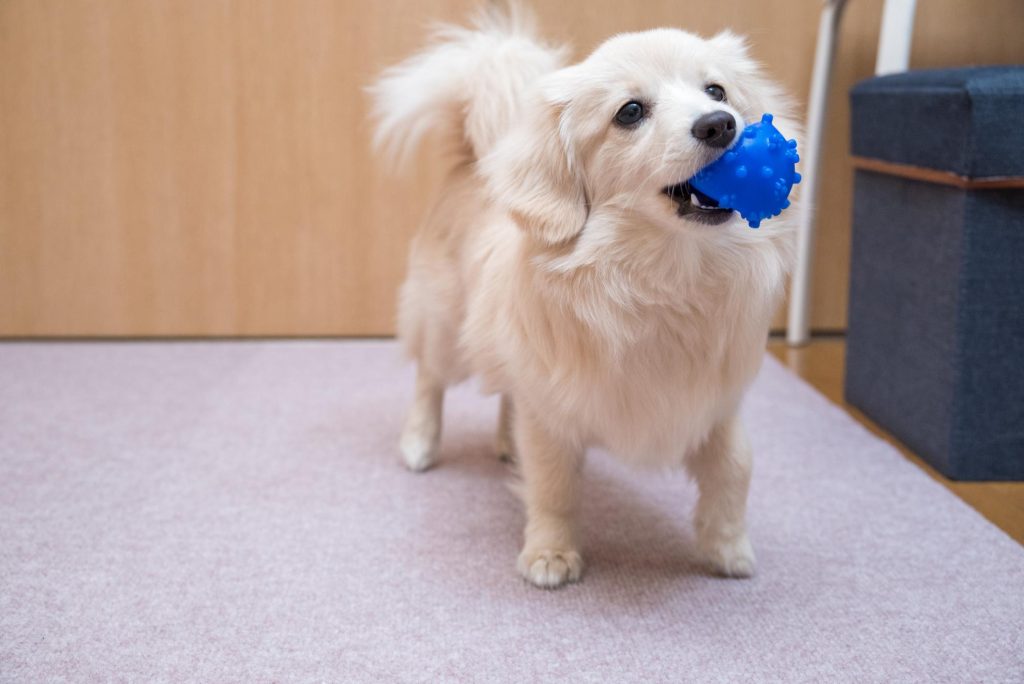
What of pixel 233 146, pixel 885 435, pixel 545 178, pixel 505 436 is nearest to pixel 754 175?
pixel 545 178

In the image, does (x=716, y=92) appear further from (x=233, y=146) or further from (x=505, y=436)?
(x=233, y=146)

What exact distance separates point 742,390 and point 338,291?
1670 millimetres

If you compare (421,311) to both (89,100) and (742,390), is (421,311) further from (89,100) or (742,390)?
(89,100)

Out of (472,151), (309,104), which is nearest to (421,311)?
(472,151)

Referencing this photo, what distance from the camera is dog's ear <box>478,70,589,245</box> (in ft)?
4.15

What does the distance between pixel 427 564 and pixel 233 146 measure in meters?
1.64

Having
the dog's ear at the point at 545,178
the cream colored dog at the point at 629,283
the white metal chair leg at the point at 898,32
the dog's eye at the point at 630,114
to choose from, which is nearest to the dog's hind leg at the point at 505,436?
the cream colored dog at the point at 629,283

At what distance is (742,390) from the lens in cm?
138

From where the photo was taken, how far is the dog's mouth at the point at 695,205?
118cm

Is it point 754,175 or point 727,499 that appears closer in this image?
Answer: point 754,175

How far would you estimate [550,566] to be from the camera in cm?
142

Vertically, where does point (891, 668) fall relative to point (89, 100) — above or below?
below

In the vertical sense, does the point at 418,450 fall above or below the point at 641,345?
below

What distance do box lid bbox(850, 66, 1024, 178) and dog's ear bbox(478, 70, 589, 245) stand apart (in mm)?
759
